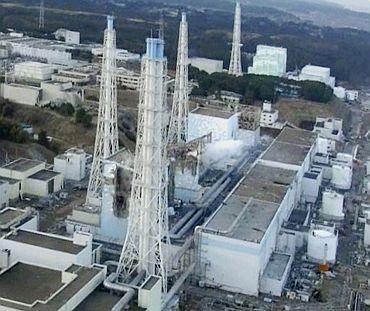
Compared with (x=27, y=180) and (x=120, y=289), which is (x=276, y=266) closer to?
(x=120, y=289)

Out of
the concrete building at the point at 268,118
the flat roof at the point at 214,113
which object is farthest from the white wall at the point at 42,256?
the concrete building at the point at 268,118

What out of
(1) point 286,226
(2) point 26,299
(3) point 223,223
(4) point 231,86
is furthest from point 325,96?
(2) point 26,299

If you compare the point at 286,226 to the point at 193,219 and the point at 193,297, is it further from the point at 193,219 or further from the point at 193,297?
the point at 193,297

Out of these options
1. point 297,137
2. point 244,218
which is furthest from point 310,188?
point 244,218

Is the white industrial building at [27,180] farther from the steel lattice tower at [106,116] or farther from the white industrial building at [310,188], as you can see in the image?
the white industrial building at [310,188]

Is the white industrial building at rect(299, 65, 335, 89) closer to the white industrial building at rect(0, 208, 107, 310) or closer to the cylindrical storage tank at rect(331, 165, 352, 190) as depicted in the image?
the cylindrical storage tank at rect(331, 165, 352, 190)

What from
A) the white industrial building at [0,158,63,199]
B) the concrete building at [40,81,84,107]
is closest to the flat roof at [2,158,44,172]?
the white industrial building at [0,158,63,199]
